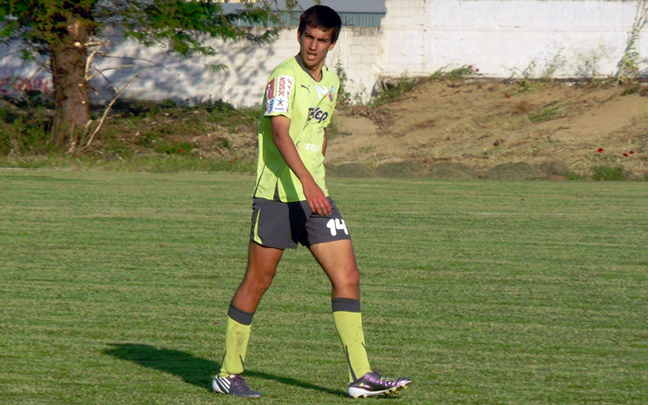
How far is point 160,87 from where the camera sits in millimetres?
24797

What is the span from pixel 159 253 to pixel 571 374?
489 cm

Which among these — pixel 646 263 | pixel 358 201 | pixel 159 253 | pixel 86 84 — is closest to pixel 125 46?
pixel 86 84

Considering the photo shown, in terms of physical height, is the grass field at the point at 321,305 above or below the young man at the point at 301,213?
below

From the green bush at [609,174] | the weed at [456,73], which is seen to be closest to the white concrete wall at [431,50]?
the weed at [456,73]

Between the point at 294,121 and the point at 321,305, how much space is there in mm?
2589

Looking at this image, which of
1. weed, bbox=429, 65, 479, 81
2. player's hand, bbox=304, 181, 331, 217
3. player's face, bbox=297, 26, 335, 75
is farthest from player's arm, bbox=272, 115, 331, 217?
weed, bbox=429, 65, 479, 81

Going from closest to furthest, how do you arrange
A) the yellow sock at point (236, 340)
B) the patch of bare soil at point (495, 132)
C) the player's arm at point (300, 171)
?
the player's arm at point (300, 171)
the yellow sock at point (236, 340)
the patch of bare soil at point (495, 132)

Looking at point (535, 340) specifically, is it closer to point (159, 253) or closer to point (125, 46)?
point (159, 253)

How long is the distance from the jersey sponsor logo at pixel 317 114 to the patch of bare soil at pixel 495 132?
1474 cm

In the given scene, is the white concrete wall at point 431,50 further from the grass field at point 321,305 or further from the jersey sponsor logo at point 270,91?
the jersey sponsor logo at point 270,91

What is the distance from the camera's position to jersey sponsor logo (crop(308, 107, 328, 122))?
430 cm

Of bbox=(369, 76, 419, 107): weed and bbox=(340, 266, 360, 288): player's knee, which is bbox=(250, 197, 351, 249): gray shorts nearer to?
bbox=(340, 266, 360, 288): player's knee

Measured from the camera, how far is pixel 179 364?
500 cm

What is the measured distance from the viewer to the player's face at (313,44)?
13.8 ft
